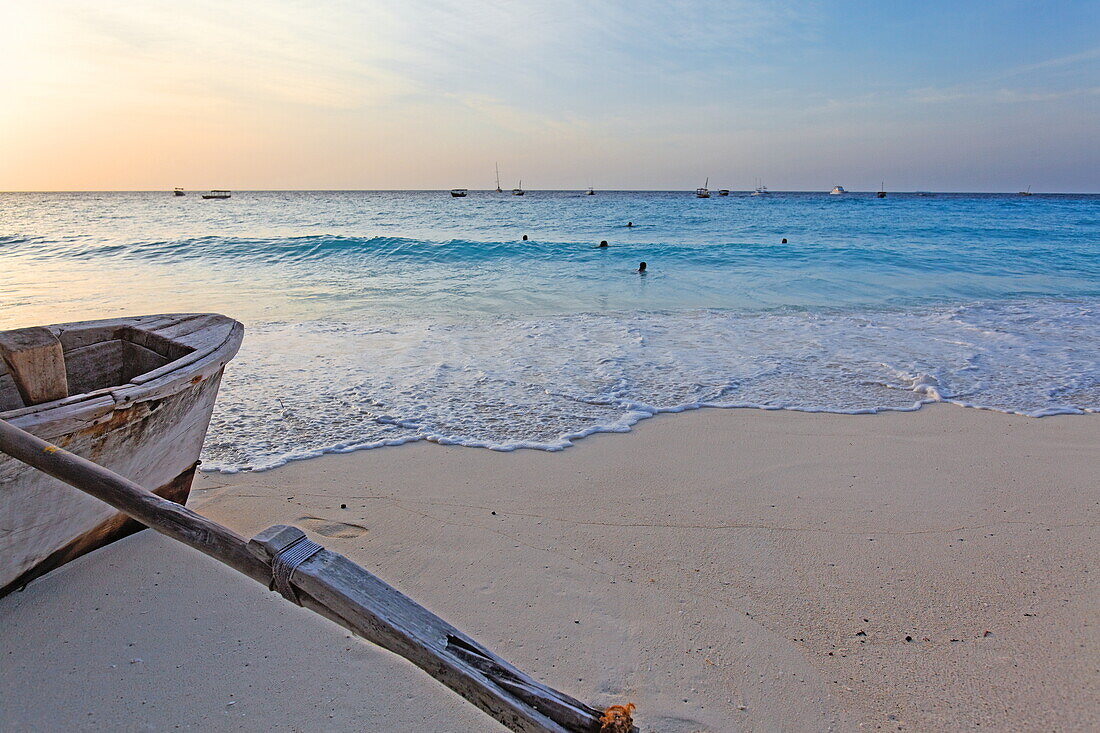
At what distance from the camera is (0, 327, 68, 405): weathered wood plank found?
7.76 feet

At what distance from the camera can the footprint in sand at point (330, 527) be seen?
348cm

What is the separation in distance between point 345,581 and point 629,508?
2.40 meters

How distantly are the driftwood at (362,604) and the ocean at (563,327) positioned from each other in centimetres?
235

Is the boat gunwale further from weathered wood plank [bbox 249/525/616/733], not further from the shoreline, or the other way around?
weathered wood plank [bbox 249/525/616/733]

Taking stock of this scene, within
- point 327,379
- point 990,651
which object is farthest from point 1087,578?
point 327,379

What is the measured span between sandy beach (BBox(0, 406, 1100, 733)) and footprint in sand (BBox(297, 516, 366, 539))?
1 cm

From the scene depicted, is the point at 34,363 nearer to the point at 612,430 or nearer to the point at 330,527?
the point at 330,527

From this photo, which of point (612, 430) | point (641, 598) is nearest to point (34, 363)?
point (641, 598)

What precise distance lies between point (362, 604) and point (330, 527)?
7.00ft

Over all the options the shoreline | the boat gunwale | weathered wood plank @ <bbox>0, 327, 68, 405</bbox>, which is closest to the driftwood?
the boat gunwale

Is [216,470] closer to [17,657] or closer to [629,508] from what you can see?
[17,657]

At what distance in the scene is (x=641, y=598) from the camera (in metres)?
2.95

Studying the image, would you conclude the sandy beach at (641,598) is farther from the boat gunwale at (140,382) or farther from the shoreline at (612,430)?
the boat gunwale at (140,382)

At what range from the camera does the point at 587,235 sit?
28.7 metres
